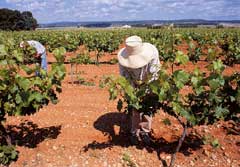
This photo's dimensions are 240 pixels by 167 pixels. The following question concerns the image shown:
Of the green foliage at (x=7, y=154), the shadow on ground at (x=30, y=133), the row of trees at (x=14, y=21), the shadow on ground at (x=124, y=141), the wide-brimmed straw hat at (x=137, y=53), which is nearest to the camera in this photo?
the wide-brimmed straw hat at (x=137, y=53)

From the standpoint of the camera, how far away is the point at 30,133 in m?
5.84

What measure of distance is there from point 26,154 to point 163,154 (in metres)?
2.07

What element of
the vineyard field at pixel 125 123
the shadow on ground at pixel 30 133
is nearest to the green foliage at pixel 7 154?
the vineyard field at pixel 125 123

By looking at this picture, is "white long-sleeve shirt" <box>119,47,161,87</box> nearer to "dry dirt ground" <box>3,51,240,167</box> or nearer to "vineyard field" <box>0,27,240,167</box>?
"vineyard field" <box>0,27,240,167</box>

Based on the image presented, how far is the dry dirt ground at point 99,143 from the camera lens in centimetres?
489

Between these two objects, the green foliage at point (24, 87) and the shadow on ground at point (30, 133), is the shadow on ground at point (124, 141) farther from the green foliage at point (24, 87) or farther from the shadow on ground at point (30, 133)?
the green foliage at point (24, 87)

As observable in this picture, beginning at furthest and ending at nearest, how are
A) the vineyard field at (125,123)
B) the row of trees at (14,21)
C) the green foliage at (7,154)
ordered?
the row of trees at (14,21)
the green foliage at (7,154)
the vineyard field at (125,123)

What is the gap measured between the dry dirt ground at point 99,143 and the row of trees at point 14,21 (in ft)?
199

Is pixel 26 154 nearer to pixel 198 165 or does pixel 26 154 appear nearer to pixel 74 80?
pixel 198 165

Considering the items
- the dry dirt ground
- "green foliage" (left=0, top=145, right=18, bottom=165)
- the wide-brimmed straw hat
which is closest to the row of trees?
the dry dirt ground

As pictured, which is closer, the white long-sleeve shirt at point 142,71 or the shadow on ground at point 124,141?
the white long-sleeve shirt at point 142,71

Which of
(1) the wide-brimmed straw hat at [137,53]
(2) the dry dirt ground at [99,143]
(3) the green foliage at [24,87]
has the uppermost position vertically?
(1) the wide-brimmed straw hat at [137,53]

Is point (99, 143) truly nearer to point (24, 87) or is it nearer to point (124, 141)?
point (124, 141)

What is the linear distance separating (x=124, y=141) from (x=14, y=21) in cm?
6415
